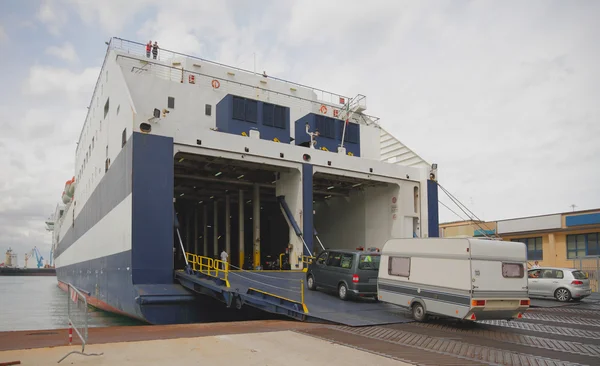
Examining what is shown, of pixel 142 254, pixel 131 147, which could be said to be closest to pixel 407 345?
pixel 142 254

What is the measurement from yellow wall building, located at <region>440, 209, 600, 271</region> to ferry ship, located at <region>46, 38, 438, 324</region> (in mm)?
7288

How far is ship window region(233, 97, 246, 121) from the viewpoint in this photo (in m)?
21.0

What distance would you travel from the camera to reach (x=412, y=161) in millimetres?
25594

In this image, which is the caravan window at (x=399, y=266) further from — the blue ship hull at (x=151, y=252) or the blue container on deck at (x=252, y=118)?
the blue container on deck at (x=252, y=118)

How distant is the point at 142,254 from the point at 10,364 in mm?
8715

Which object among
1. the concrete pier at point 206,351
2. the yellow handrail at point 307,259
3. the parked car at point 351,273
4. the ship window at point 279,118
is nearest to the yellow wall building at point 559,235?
the yellow handrail at point 307,259

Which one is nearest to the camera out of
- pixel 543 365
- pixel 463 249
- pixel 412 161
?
pixel 543 365

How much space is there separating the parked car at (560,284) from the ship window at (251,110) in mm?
13964

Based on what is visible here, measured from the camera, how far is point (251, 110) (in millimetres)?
21594

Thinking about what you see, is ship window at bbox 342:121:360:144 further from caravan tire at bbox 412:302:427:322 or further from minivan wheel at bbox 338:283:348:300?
caravan tire at bbox 412:302:427:322

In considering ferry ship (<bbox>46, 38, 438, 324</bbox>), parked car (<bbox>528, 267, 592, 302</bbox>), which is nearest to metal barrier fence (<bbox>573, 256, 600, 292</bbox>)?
parked car (<bbox>528, 267, 592, 302</bbox>)

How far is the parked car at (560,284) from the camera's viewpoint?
1870 centimetres

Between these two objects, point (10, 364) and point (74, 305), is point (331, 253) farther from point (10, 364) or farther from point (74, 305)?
point (10, 364)

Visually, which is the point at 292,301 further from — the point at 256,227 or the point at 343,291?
the point at 256,227
